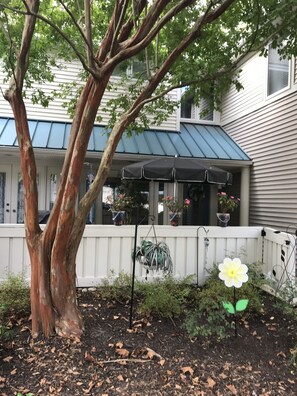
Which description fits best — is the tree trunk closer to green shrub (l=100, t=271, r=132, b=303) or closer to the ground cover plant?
the ground cover plant

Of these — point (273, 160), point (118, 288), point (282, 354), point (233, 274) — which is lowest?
point (282, 354)

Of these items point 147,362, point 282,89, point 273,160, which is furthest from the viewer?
point 273,160

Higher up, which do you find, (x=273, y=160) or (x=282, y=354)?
(x=273, y=160)

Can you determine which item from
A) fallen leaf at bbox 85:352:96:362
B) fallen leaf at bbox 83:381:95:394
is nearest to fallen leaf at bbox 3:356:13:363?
fallen leaf at bbox 85:352:96:362

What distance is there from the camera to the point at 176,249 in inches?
195

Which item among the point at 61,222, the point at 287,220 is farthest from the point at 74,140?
the point at 287,220

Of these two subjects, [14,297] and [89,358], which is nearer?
[89,358]

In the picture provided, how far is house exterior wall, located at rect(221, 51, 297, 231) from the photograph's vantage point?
6758mm

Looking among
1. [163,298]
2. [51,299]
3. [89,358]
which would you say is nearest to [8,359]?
[51,299]

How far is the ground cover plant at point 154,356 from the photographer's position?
243cm

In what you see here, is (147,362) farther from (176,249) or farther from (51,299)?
(176,249)

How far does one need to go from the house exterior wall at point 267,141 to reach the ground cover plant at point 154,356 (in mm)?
3659

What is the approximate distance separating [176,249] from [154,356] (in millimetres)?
2270

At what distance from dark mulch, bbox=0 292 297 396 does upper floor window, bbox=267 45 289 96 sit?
5903 millimetres
